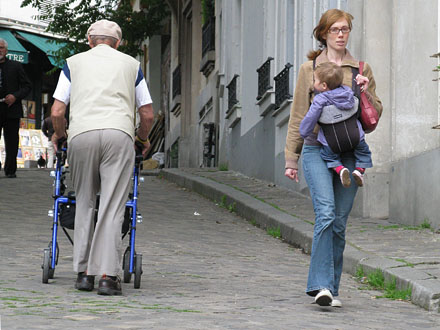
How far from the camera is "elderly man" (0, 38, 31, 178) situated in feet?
53.4

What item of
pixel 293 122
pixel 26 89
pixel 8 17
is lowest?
pixel 293 122

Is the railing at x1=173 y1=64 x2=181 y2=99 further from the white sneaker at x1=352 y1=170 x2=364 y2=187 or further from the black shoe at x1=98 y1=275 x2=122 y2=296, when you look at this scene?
the white sneaker at x1=352 y1=170 x2=364 y2=187

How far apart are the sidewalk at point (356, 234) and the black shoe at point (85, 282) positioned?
6.67ft

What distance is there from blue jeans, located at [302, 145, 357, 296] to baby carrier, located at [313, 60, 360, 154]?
14 cm

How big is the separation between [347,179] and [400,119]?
509 centimetres

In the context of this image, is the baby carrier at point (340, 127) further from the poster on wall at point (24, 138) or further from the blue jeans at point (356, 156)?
the poster on wall at point (24, 138)

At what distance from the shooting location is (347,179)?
6.59m

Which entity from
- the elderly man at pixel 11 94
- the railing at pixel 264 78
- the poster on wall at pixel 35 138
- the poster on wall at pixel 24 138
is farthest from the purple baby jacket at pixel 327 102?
the poster on wall at pixel 35 138

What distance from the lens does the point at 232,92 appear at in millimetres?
19938

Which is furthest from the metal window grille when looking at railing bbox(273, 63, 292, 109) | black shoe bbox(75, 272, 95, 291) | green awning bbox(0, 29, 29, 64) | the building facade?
black shoe bbox(75, 272, 95, 291)

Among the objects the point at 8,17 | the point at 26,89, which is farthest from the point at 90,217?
the point at 8,17

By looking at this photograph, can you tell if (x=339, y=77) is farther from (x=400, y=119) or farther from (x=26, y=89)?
(x=26, y=89)

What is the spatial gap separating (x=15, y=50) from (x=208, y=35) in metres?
10.9

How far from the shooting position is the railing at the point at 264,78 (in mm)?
16581
